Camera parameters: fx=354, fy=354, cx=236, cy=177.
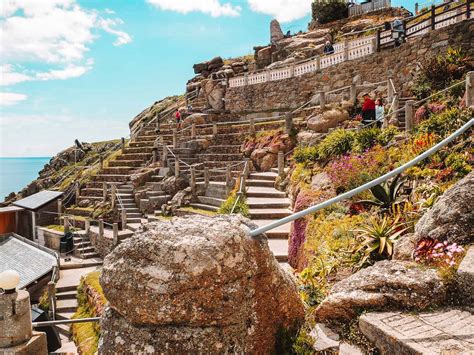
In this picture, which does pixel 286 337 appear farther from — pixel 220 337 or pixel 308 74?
pixel 308 74

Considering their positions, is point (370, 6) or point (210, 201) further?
point (370, 6)

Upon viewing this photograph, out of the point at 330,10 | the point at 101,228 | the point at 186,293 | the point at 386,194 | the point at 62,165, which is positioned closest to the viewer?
the point at 186,293

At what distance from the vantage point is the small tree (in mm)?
36125

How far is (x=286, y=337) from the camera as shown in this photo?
3.14m

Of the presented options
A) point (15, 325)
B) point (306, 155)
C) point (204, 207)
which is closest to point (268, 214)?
point (306, 155)

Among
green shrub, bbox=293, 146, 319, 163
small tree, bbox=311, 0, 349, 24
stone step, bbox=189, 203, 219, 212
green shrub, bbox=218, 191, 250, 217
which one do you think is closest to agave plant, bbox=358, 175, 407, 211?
green shrub, bbox=218, 191, 250, 217

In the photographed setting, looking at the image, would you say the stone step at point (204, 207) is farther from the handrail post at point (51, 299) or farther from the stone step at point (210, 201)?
the handrail post at point (51, 299)

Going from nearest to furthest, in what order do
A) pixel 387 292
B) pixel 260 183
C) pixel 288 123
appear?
pixel 387 292 < pixel 260 183 < pixel 288 123

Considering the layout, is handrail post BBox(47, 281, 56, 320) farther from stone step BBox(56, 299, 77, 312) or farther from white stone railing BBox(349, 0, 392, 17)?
white stone railing BBox(349, 0, 392, 17)

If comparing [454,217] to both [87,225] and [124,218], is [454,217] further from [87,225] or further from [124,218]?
[87,225]

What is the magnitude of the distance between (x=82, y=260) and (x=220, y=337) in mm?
17752

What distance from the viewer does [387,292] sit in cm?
342

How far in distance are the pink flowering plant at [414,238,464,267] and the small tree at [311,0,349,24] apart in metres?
37.3

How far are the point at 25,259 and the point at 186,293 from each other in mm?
17199
